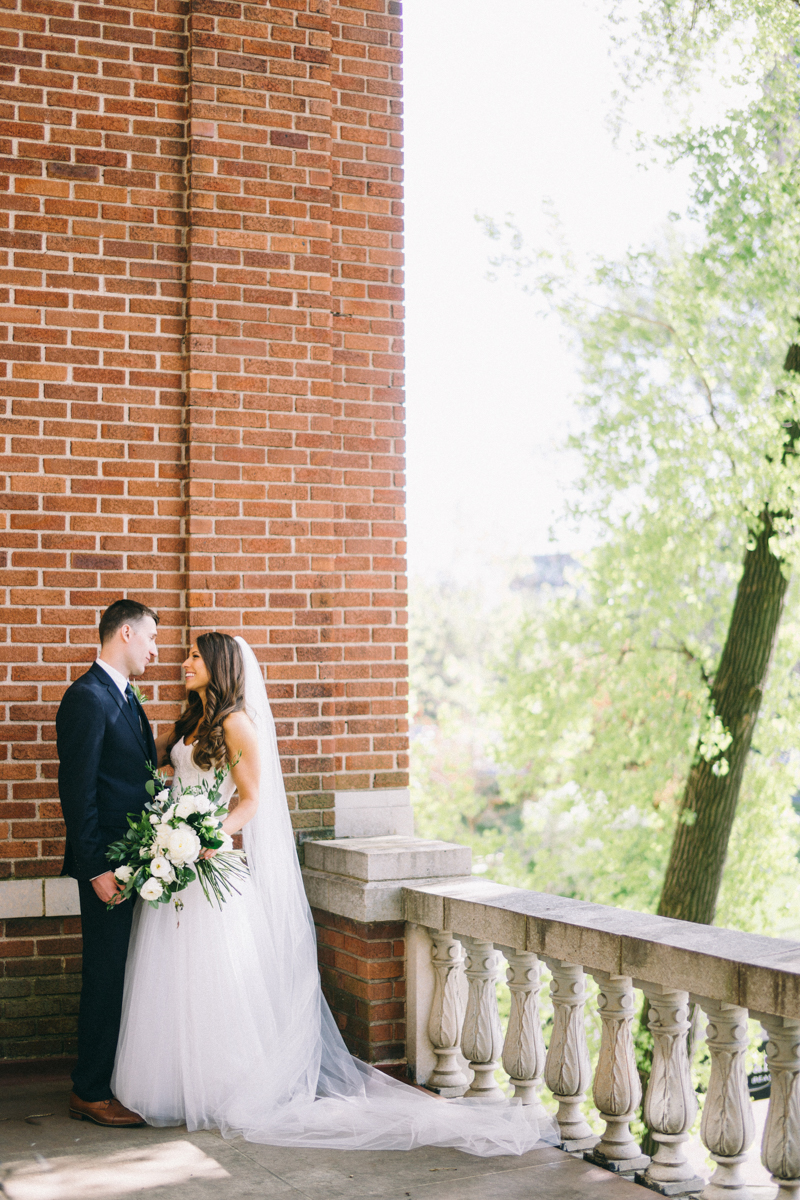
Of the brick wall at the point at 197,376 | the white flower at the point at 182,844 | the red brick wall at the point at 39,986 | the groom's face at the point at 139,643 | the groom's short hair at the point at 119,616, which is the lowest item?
the red brick wall at the point at 39,986

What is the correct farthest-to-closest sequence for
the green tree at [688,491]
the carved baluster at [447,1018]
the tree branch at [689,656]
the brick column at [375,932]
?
the tree branch at [689,656] < the green tree at [688,491] < the brick column at [375,932] < the carved baluster at [447,1018]

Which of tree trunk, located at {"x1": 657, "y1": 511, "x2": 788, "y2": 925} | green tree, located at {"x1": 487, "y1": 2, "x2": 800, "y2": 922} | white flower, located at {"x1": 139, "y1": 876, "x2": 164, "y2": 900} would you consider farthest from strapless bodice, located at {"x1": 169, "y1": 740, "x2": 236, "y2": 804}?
tree trunk, located at {"x1": 657, "y1": 511, "x2": 788, "y2": 925}

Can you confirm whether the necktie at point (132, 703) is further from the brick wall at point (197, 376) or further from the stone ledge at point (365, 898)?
the stone ledge at point (365, 898)

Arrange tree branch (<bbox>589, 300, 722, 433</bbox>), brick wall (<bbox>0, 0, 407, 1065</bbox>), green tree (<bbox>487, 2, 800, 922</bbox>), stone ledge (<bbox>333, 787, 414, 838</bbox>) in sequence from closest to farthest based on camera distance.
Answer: brick wall (<bbox>0, 0, 407, 1065</bbox>), stone ledge (<bbox>333, 787, 414, 838</bbox>), green tree (<bbox>487, 2, 800, 922</bbox>), tree branch (<bbox>589, 300, 722, 433</bbox>)

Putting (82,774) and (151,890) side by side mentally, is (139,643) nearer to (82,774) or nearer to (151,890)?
(82,774)

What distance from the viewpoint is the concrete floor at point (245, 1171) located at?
3578 mm

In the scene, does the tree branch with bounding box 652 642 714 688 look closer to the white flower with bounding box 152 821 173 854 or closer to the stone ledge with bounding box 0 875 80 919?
the stone ledge with bounding box 0 875 80 919

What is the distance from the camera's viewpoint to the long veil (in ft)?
13.4

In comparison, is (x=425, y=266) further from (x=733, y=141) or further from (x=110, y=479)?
(x=110, y=479)

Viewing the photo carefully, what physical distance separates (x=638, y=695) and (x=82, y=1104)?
933 cm

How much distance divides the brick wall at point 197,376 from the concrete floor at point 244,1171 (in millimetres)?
1195

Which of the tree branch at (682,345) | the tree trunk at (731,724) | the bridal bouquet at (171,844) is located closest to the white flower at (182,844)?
the bridal bouquet at (171,844)

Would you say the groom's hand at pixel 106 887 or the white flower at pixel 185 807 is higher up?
the white flower at pixel 185 807

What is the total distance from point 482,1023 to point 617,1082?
82 centimetres
